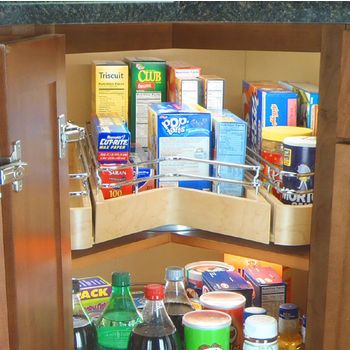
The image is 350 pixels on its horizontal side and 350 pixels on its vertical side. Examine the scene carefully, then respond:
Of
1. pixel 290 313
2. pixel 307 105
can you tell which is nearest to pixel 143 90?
pixel 307 105

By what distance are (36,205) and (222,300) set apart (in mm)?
637

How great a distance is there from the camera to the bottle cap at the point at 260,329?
4.20 feet

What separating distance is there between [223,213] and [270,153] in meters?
0.16

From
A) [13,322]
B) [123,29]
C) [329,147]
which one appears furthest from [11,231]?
[123,29]

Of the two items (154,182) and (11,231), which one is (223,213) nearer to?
(154,182)

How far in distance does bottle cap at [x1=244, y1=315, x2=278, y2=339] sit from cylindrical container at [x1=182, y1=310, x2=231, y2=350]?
0.12ft

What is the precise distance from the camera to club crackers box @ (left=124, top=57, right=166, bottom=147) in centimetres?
160

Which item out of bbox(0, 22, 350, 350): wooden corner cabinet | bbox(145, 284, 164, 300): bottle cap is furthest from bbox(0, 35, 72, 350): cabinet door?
bbox(145, 284, 164, 300): bottle cap

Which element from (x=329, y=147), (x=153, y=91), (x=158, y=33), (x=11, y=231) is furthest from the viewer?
(x=158, y=33)

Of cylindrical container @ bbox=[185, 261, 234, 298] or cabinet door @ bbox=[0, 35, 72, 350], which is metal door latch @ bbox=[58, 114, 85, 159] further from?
cylindrical container @ bbox=[185, 261, 234, 298]

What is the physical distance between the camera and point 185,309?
1.42 m

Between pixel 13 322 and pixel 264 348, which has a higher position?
pixel 13 322

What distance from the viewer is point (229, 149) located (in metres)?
1.39

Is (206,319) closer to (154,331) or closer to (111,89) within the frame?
(154,331)
